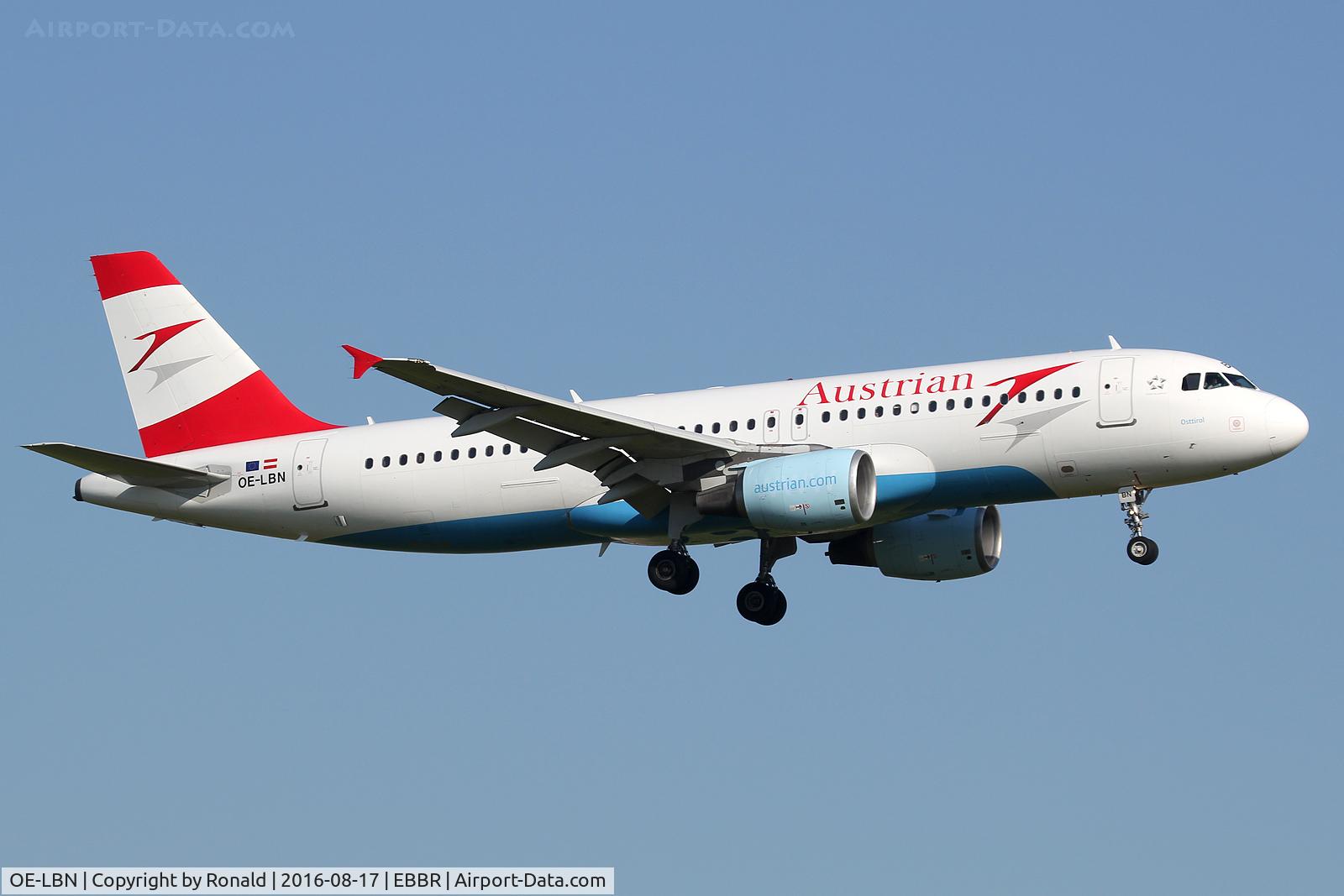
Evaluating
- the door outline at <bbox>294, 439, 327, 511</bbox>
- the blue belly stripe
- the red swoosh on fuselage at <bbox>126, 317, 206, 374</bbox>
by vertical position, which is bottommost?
the blue belly stripe

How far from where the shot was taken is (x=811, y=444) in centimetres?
3941

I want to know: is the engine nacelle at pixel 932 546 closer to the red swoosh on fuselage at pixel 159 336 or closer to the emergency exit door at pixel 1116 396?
the emergency exit door at pixel 1116 396

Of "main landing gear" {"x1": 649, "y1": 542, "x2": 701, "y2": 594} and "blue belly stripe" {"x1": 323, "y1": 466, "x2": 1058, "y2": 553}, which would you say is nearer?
"blue belly stripe" {"x1": 323, "y1": 466, "x2": 1058, "y2": 553}

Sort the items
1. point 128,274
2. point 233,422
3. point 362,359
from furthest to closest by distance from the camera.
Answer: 1. point 128,274
2. point 233,422
3. point 362,359

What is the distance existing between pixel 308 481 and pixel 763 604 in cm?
1028

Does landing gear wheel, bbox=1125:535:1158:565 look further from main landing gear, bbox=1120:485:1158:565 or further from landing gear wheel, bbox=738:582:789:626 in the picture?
landing gear wheel, bbox=738:582:789:626

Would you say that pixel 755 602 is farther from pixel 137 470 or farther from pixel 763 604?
pixel 137 470

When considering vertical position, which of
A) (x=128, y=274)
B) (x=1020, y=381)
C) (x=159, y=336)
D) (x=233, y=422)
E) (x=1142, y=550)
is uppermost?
(x=128, y=274)

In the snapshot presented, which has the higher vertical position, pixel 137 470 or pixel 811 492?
pixel 137 470

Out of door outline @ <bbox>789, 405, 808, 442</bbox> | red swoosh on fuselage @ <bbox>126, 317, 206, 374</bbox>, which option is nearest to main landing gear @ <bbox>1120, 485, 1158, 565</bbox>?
door outline @ <bbox>789, 405, 808, 442</bbox>

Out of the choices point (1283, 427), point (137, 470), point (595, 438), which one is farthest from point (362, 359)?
point (1283, 427)

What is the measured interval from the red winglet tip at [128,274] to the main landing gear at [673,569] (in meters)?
14.6

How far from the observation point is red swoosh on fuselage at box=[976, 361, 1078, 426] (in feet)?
125

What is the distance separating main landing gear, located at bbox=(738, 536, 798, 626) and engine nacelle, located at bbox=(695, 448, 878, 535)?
3.67 m
